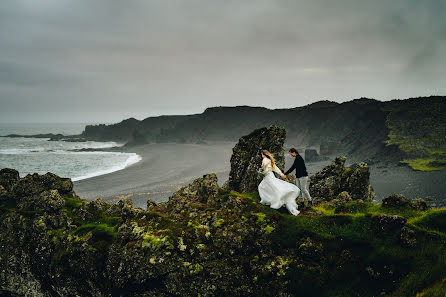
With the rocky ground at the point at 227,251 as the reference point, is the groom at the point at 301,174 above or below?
above

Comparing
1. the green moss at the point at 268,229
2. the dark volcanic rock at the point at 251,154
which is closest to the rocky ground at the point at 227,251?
the green moss at the point at 268,229

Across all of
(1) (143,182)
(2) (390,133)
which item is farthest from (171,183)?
(2) (390,133)

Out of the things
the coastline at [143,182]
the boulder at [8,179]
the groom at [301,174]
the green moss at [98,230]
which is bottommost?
the coastline at [143,182]

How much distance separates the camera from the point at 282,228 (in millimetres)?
12406

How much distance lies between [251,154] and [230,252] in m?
14.5

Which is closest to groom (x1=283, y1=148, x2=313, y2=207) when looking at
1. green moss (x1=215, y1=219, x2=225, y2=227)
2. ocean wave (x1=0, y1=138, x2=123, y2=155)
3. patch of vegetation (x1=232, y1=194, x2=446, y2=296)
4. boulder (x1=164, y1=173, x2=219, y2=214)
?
patch of vegetation (x1=232, y1=194, x2=446, y2=296)

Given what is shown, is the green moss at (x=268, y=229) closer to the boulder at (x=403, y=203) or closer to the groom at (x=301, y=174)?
the groom at (x=301, y=174)

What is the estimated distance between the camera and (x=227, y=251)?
1223 cm

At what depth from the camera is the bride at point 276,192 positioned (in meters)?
13.7

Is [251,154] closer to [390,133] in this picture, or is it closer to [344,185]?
[344,185]

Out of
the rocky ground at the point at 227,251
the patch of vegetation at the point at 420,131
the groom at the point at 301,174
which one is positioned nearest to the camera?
the rocky ground at the point at 227,251

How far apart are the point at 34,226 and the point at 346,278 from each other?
735 inches

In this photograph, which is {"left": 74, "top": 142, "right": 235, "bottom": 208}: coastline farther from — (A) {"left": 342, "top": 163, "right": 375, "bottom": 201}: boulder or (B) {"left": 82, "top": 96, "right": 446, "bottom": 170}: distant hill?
(B) {"left": 82, "top": 96, "right": 446, "bottom": 170}: distant hill

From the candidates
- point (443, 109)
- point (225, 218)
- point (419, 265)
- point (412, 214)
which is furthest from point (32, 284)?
point (443, 109)
